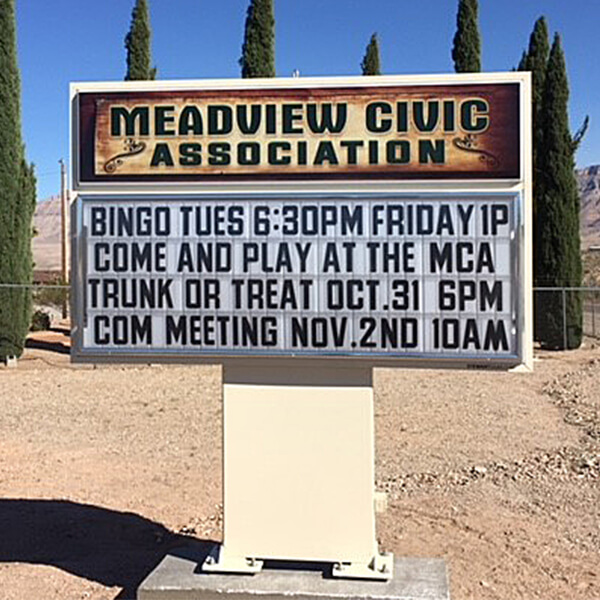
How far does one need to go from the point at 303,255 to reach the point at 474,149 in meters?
1.22

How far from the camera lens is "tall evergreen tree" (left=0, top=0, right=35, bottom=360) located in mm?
20500

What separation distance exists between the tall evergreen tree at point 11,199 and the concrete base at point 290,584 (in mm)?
15926

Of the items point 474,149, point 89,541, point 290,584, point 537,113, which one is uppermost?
point 537,113

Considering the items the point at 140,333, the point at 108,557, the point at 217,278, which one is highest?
the point at 217,278

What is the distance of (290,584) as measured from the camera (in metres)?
5.36

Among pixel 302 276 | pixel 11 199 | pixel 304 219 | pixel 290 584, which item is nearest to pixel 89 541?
pixel 290 584

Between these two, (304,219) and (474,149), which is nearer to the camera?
(474,149)

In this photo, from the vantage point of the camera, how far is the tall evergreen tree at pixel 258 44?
79.9 ft

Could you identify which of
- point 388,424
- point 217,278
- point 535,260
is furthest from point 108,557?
point 535,260

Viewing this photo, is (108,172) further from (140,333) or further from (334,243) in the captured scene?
(334,243)

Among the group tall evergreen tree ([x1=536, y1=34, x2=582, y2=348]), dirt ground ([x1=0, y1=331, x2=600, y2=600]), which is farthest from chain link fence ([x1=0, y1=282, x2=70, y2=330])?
tall evergreen tree ([x1=536, y1=34, x2=582, y2=348])

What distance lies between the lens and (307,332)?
5.38 meters

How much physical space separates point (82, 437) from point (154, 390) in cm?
433

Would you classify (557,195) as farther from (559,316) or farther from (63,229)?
(63,229)
